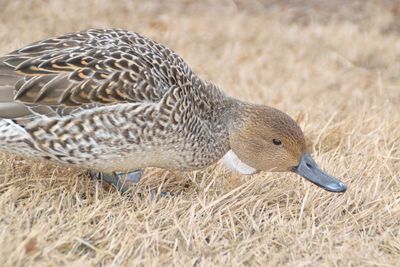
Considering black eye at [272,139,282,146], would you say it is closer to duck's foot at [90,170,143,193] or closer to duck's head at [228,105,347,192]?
duck's head at [228,105,347,192]

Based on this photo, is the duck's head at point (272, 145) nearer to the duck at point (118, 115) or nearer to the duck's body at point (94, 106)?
the duck at point (118, 115)

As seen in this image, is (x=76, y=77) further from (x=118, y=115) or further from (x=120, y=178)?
(x=120, y=178)

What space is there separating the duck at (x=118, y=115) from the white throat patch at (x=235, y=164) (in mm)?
116

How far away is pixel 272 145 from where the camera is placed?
3.73m

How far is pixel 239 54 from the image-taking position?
21.3 feet

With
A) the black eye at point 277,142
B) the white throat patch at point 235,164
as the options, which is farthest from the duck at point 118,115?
the white throat patch at point 235,164

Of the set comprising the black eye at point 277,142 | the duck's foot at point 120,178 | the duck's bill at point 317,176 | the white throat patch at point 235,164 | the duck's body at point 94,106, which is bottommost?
the duck's foot at point 120,178

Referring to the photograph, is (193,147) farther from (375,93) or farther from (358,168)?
(375,93)

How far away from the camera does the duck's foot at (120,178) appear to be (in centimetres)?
369

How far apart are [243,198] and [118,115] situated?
0.76 metres

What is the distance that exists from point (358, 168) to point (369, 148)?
435 millimetres

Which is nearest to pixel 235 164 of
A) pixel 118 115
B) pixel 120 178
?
pixel 120 178

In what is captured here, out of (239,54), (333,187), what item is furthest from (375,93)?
(333,187)

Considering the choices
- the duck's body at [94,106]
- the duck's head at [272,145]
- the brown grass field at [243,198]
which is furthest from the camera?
the duck's head at [272,145]
